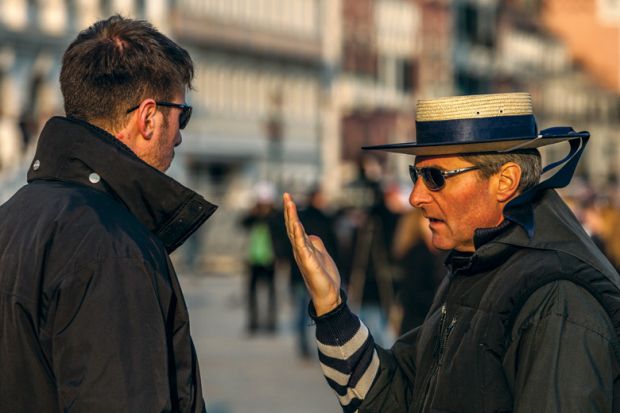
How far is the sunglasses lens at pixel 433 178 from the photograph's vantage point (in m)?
4.48

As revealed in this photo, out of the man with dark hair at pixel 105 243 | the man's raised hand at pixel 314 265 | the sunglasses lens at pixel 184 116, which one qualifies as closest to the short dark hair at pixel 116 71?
the man with dark hair at pixel 105 243

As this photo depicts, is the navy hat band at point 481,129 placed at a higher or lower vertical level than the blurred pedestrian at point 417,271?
higher

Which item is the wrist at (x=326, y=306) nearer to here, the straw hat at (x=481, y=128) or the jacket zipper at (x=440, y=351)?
the jacket zipper at (x=440, y=351)

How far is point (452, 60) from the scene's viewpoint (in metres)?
75.6

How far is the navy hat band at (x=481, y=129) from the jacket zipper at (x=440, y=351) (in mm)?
418

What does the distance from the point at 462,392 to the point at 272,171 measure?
2065 inches

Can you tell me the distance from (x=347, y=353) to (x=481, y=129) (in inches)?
28.6

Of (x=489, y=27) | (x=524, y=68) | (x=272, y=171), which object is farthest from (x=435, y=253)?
(x=524, y=68)

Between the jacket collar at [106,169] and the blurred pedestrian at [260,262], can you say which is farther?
the blurred pedestrian at [260,262]

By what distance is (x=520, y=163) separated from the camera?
4.39 metres

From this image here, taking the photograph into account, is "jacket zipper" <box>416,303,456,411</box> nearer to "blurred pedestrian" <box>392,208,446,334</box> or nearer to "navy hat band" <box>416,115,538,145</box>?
"navy hat band" <box>416,115,538,145</box>

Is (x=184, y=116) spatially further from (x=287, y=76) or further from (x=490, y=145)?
(x=287, y=76)

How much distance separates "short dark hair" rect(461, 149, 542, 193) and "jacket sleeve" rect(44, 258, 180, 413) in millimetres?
1025

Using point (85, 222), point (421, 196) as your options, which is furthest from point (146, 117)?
point (421, 196)
